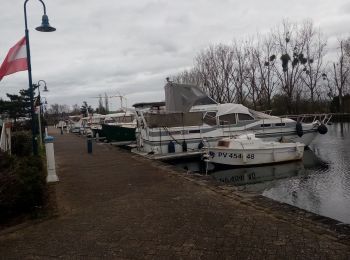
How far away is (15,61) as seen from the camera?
11.7 metres

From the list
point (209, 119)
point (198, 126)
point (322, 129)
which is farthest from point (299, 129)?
point (198, 126)

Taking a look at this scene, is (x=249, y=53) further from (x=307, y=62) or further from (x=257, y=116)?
(x=257, y=116)

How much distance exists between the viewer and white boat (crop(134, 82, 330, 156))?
2206 centimetres

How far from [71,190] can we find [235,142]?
35.6 ft

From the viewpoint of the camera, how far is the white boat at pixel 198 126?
22.1 meters

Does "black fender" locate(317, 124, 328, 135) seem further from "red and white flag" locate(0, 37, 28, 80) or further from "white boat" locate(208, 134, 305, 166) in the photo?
"red and white flag" locate(0, 37, 28, 80)

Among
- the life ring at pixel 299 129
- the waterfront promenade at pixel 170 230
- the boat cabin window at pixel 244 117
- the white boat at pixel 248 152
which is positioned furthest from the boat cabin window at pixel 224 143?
the waterfront promenade at pixel 170 230

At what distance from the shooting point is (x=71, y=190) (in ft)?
31.7

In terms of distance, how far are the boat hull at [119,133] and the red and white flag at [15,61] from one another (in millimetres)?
18683

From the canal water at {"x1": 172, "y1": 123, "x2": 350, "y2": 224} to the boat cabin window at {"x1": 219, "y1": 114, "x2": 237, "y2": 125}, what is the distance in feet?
10.3

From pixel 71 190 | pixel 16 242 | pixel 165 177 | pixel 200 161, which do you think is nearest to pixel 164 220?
pixel 16 242

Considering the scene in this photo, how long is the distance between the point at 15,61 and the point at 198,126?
12.5 m

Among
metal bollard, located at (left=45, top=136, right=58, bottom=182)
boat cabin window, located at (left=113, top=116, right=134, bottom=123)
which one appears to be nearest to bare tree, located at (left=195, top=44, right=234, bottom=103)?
boat cabin window, located at (left=113, top=116, right=134, bottom=123)

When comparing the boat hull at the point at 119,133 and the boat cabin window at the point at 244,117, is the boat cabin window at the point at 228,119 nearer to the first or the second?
the boat cabin window at the point at 244,117
